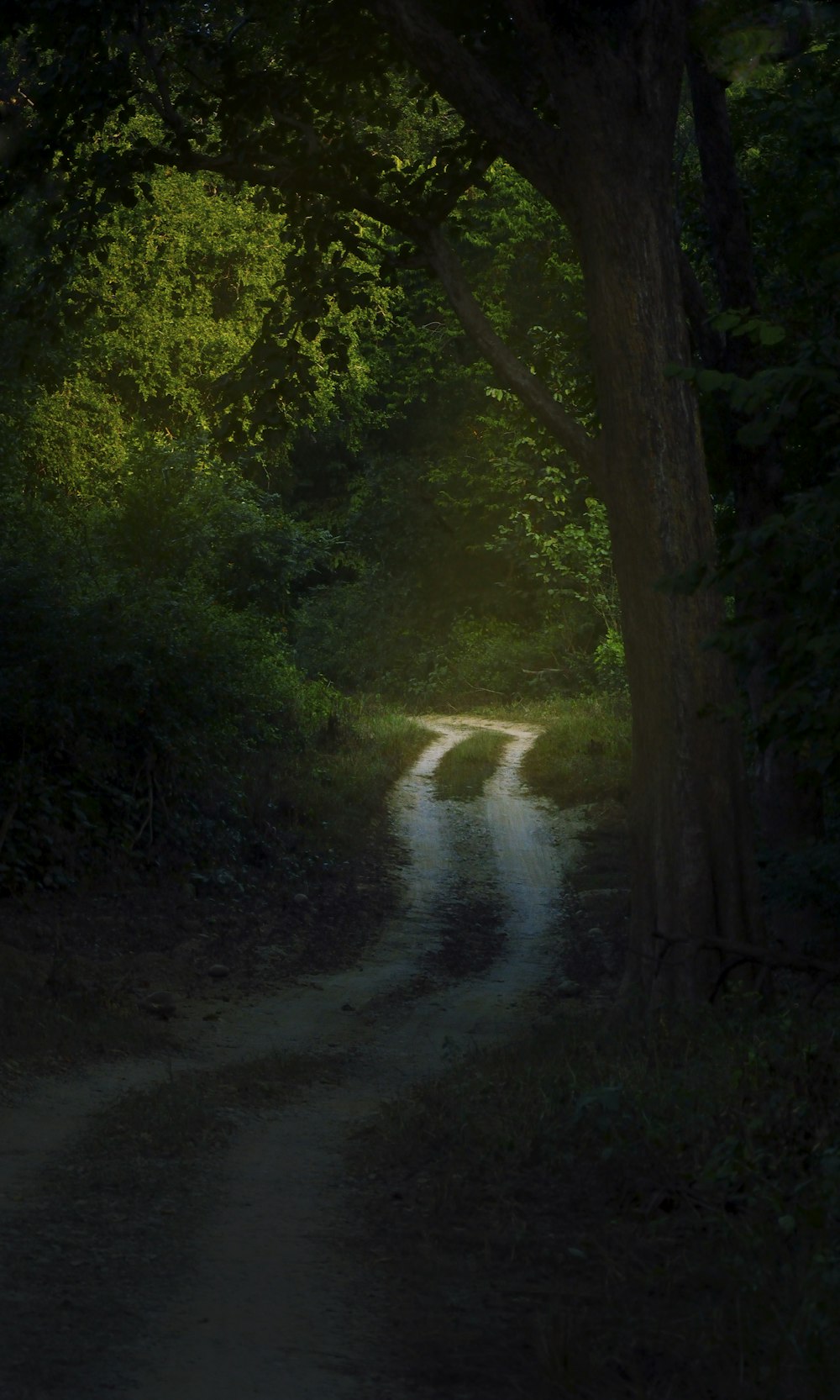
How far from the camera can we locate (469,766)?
25562 mm

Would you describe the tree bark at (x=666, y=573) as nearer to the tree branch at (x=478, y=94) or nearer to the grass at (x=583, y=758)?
the tree branch at (x=478, y=94)

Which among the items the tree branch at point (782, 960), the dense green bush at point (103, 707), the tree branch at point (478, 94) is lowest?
the tree branch at point (782, 960)

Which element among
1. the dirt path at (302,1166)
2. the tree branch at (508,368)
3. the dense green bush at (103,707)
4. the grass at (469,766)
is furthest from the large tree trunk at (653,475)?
the grass at (469,766)

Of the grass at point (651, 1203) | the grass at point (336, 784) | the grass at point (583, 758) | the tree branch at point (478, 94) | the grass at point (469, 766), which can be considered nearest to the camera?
the grass at point (651, 1203)

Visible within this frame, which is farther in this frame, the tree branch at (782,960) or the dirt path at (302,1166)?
the tree branch at (782,960)

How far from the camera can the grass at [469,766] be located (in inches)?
925

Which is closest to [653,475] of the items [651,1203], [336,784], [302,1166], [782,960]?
[782,960]

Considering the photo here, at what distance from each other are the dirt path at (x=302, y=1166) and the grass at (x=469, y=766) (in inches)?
208

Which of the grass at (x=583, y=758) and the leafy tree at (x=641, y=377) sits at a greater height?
the leafy tree at (x=641, y=377)

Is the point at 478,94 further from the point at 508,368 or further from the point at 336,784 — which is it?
the point at 336,784

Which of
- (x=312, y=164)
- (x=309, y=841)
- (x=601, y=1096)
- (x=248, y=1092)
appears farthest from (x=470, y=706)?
(x=601, y=1096)

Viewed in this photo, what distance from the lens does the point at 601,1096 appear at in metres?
6.30

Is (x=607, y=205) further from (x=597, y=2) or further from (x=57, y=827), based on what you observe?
(x=57, y=827)

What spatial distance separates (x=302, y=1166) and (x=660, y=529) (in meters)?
4.71
